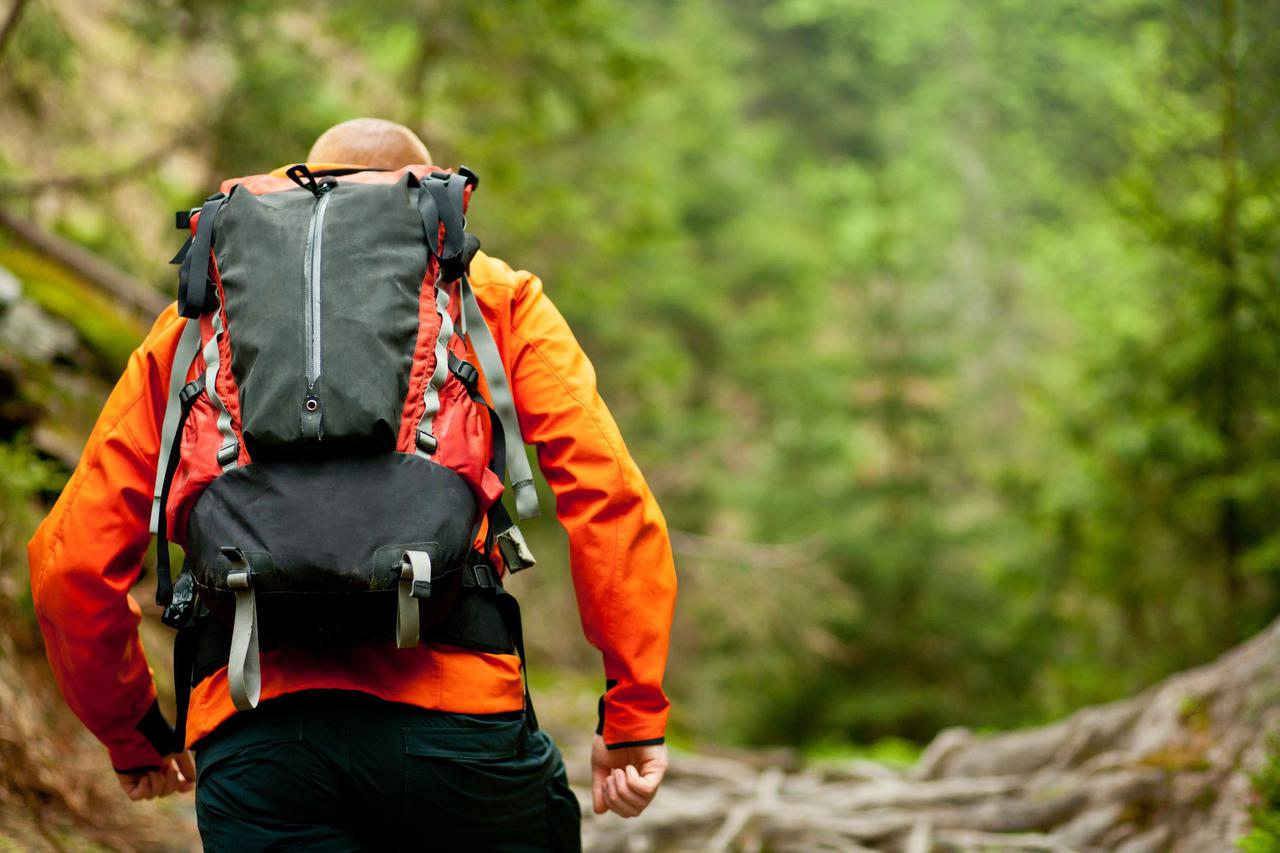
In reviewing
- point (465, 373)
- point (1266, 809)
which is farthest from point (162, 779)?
point (1266, 809)

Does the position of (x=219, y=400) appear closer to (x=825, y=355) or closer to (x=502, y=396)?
(x=502, y=396)

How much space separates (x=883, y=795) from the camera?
17.4 ft

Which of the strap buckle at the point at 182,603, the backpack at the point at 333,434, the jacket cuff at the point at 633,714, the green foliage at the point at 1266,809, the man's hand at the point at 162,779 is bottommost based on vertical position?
the green foliage at the point at 1266,809

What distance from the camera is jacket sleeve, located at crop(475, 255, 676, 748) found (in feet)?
7.54

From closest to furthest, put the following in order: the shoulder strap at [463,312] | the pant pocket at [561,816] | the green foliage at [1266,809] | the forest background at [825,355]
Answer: the shoulder strap at [463,312], the pant pocket at [561,816], the green foliage at [1266,809], the forest background at [825,355]

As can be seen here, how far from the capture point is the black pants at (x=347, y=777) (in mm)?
2086

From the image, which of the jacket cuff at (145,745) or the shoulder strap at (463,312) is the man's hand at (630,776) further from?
the jacket cuff at (145,745)

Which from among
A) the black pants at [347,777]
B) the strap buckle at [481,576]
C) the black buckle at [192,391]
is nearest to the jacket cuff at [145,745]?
the black pants at [347,777]

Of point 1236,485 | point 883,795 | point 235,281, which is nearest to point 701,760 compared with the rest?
point 883,795

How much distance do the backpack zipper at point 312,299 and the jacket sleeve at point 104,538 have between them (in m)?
0.43

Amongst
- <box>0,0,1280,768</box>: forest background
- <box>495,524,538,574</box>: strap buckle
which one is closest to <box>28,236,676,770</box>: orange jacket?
<box>495,524,538,574</box>: strap buckle

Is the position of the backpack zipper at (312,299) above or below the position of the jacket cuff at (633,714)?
above

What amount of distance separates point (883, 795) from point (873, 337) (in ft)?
24.5

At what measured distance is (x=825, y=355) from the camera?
12.5m
